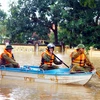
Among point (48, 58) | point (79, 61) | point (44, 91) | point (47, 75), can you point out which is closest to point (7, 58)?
point (48, 58)

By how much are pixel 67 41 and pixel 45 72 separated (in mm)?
17938

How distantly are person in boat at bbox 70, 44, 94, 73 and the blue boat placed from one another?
1.13ft

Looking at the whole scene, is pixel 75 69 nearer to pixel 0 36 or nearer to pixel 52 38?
pixel 52 38

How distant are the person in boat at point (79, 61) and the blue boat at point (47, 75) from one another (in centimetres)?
35

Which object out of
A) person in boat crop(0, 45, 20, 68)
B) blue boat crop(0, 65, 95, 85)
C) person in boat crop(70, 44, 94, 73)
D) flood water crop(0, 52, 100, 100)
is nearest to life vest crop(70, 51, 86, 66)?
person in boat crop(70, 44, 94, 73)

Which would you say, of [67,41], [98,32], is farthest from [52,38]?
[98,32]

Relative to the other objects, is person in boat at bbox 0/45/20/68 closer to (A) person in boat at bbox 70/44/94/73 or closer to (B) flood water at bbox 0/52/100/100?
(B) flood water at bbox 0/52/100/100

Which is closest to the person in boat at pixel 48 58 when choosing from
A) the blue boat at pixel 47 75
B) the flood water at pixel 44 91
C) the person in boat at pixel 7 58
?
the blue boat at pixel 47 75

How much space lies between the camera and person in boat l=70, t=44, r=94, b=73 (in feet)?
Answer: 43.2

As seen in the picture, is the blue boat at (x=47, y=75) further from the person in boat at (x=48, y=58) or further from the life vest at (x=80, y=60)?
the life vest at (x=80, y=60)

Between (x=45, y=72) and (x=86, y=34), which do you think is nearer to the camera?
(x=45, y=72)

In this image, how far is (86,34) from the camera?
2816 centimetres

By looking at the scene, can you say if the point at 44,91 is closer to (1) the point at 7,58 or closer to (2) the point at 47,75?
(2) the point at 47,75

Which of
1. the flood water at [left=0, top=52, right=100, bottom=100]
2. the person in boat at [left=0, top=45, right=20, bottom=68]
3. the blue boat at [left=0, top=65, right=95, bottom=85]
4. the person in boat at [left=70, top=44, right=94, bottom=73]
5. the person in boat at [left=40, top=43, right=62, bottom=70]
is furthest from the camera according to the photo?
the person in boat at [left=0, top=45, right=20, bottom=68]
